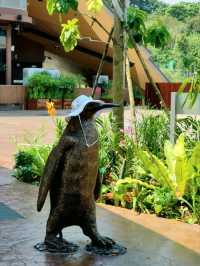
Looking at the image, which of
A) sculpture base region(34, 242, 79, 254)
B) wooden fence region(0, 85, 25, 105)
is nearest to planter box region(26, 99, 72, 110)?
wooden fence region(0, 85, 25, 105)

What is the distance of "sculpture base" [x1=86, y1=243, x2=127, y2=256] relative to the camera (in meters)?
5.26

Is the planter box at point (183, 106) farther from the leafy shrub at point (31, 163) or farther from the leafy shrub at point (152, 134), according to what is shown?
the leafy shrub at point (31, 163)

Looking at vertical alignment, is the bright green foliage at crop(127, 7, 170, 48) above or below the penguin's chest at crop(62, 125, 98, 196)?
above

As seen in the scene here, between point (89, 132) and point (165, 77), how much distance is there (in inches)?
1281

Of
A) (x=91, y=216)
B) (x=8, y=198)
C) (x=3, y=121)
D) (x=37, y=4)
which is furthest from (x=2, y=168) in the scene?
(x=37, y=4)

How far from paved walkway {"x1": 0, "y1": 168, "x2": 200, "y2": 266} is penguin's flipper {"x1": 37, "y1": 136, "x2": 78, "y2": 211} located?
1.63 ft

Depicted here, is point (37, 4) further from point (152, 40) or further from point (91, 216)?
point (91, 216)

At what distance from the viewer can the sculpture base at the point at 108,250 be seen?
5.26 metres

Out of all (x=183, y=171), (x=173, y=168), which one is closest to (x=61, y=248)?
(x=183, y=171)

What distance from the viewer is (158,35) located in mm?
9406

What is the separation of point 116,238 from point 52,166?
111 centimetres

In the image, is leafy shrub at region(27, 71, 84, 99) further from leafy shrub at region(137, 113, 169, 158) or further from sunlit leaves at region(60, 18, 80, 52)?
leafy shrub at region(137, 113, 169, 158)

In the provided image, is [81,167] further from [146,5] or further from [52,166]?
[146,5]

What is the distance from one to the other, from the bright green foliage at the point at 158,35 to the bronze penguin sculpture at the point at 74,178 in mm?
4353
